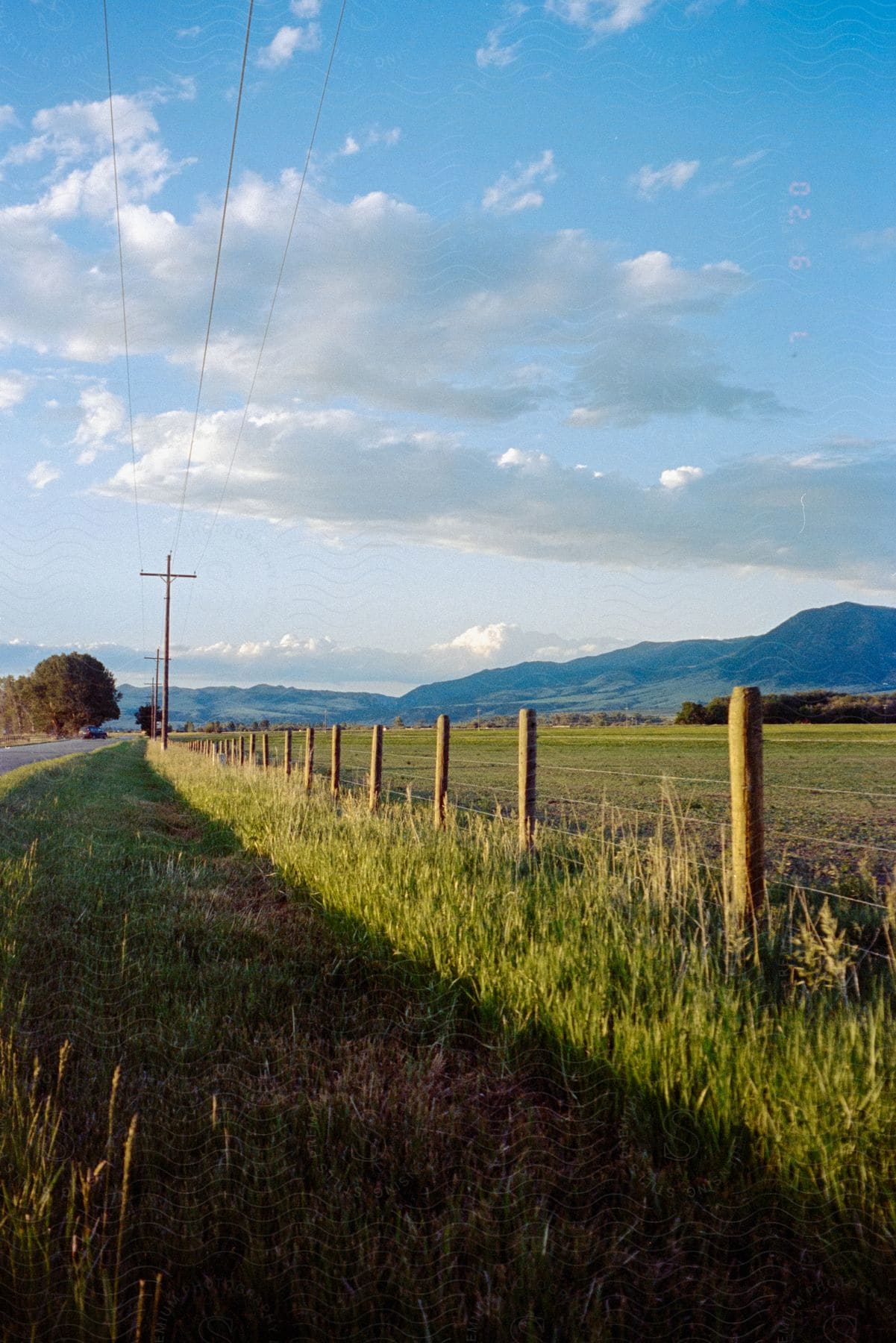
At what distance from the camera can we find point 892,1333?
2.59 meters

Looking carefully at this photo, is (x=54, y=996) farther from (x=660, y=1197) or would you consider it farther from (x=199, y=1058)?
(x=660, y=1197)

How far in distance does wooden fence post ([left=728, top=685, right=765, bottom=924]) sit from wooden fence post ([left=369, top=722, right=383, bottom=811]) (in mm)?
7553

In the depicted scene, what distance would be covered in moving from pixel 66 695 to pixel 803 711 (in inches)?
3876

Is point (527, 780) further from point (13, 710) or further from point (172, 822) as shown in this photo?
point (13, 710)

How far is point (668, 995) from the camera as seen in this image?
412 cm

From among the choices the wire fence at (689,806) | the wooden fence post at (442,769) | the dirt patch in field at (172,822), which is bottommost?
the dirt patch in field at (172,822)

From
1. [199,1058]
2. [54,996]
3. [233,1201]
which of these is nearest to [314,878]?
[54,996]

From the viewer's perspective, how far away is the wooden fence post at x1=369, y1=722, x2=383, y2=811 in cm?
1292

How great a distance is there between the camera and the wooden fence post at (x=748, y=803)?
5539 millimetres

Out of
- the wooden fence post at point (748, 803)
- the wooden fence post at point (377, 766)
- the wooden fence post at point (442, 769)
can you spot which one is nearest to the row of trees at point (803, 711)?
the wooden fence post at point (377, 766)

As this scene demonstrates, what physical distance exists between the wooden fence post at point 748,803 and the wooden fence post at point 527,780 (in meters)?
2.97

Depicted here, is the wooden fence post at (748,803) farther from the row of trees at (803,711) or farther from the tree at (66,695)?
the tree at (66,695)

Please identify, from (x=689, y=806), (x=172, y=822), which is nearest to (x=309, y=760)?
(x=172, y=822)

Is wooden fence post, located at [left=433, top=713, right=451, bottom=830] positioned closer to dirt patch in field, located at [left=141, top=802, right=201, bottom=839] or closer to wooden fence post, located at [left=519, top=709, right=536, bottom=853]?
wooden fence post, located at [left=519, top=709, right=536, bottom=853]
